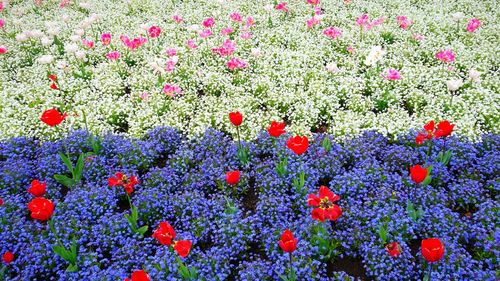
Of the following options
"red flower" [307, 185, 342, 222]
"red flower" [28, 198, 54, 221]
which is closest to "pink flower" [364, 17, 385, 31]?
"red flower" [307, 185, 342, 222]

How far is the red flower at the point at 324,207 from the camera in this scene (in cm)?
426

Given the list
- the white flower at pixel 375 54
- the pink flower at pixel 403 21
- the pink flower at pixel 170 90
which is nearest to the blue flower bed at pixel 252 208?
the pink flower at pixel 170 90

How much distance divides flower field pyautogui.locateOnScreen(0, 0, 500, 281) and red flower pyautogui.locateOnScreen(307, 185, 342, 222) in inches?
0.5

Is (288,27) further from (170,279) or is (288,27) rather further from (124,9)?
(170,279)

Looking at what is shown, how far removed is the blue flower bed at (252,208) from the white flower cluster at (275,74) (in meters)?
0.59

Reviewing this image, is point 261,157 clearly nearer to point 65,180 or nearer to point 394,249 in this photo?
point 394,249

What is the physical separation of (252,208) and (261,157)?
117cm

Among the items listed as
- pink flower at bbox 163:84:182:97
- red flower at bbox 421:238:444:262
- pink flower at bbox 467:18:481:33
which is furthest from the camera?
pink flower at bbox 467:18:481:33

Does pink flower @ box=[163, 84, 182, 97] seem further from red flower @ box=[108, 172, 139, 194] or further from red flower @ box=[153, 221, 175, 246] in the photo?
red flower @ box=[153, 221, 175, 246]

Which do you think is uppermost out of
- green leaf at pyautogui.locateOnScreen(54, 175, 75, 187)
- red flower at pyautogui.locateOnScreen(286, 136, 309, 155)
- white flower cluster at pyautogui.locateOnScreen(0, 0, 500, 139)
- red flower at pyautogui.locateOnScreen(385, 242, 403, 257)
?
red flower at pyautogui.locateOnScreen(286, 136, 309, 155)

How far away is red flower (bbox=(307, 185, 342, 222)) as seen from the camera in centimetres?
426

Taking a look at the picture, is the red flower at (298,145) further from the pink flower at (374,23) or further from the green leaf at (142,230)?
the pink flower at (374,23)

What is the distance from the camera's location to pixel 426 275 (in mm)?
4199

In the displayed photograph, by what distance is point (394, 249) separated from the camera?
447cm
